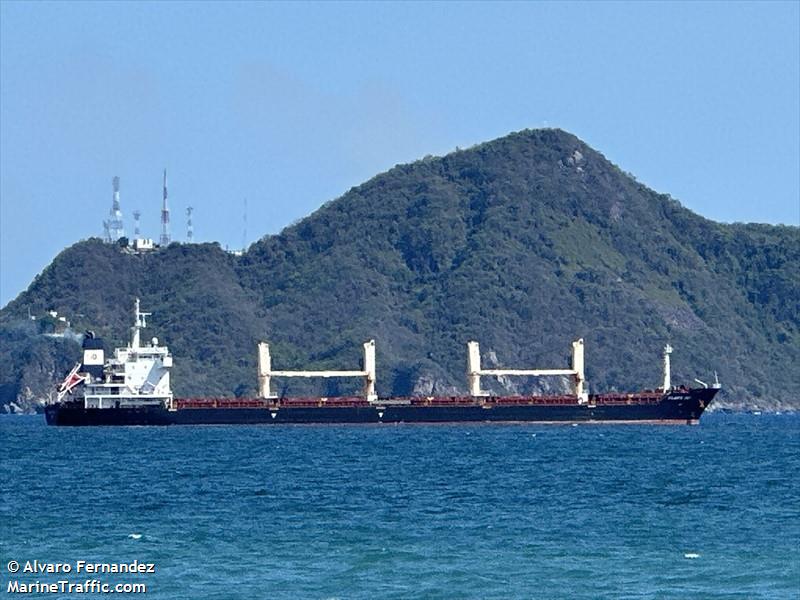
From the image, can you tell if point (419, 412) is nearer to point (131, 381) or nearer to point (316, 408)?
point (316, 408)

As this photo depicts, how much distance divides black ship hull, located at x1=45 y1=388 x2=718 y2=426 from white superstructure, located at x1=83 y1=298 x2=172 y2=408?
1182 mm

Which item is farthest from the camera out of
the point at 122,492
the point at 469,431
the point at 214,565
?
the point at 469,431

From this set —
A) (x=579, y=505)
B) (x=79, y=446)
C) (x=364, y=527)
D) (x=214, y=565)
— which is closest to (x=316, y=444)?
(x=79, y=446)

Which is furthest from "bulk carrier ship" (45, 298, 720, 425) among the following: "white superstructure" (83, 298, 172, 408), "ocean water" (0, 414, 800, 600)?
"ocean water" (0, 414, 800, 600)

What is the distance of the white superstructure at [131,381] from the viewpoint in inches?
4820

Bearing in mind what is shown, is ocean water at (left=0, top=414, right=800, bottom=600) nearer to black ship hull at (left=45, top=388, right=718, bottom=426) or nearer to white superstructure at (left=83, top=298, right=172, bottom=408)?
black ship hull at (left=45, top=388, right=718, bottom=426)

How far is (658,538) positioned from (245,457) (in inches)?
1578

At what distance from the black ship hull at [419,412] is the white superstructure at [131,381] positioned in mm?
1182

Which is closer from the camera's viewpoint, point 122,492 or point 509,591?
point 509,591

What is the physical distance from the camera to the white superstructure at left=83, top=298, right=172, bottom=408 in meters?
122

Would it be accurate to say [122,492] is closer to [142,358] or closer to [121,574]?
[121,574]

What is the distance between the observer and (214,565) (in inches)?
1455

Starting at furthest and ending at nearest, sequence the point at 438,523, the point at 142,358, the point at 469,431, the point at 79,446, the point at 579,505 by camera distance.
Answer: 1. the point at 142,358
2. the point at 469,431
3. the point at 79,446
4. the point at 579,505
5. the point at 438,523

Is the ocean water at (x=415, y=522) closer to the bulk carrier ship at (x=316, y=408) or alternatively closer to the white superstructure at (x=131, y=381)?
the bulk carrier ship at (x=316, y=408)
